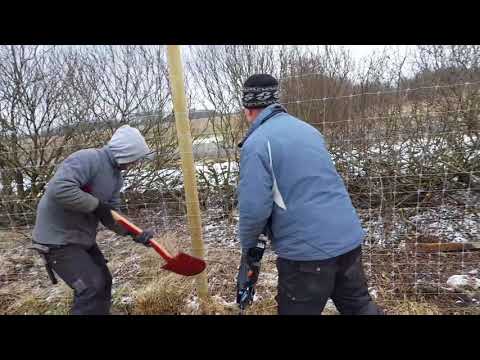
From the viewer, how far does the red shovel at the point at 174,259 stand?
8.20 ft

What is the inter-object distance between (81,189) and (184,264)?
887mm

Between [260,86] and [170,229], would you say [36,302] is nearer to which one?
[170,229]

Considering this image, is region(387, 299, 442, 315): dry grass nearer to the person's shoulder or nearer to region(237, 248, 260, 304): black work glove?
region(237, 248, 260, 304): black work glove

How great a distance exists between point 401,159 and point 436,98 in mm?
766

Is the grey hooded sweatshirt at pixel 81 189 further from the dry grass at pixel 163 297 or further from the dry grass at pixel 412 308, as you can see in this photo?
the dry grass at pixel 412 308

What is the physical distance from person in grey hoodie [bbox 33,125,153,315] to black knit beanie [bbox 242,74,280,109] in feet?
2.81

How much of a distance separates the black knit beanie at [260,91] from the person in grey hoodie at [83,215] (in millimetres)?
856

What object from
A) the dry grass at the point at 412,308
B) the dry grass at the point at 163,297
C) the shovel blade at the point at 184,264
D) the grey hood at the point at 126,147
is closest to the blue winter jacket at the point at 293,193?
the shovel blade at the point at 184,264

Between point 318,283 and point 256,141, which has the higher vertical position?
point 256,141

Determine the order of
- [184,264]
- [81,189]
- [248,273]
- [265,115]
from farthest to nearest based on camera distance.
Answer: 1. [184,264]
2. [81,189]
3. [248,273]
4. [265,115]

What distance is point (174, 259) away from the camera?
2.60m

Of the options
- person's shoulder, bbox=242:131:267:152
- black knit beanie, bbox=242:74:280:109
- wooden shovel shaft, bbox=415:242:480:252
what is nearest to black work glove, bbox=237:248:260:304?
person's shoulder, bbox=242:131:267:152

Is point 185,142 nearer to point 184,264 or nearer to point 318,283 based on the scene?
point 184,264

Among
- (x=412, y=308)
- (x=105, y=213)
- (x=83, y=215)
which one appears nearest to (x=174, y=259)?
(x=105, y=213)
